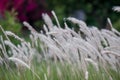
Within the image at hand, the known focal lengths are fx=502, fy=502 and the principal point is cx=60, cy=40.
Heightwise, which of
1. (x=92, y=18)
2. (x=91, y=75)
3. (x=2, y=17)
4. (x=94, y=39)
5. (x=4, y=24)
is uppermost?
(x=92, y=18)

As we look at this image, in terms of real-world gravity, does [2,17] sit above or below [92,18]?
below

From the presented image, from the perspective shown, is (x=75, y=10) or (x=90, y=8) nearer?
(x=90, y=8)

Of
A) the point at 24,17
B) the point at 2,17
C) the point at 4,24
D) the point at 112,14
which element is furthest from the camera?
the point at 112,14

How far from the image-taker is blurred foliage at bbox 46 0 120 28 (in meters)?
11.5

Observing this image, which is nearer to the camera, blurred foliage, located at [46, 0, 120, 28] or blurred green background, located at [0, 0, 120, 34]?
blurred green background, located at [0, 0, 120, 34]

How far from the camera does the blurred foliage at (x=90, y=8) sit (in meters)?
11.5

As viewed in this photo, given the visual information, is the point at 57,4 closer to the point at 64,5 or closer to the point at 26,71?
the point at 64,5

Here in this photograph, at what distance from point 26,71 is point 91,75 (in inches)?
20.8

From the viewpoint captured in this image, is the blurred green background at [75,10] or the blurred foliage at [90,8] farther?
the blurred foliage at [90,8]

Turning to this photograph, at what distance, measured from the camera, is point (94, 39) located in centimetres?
369

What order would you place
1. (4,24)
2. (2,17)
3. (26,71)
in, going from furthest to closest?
(2,17), (4,24), (26,71)

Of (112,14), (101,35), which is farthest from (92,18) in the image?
(101,35)

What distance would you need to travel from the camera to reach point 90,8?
11.8m

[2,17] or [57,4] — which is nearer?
[2,17]
